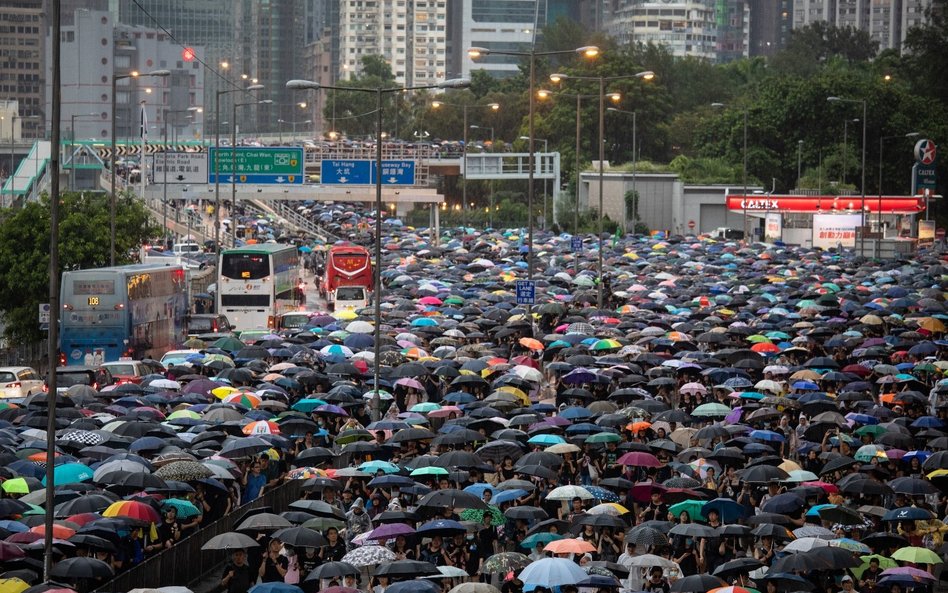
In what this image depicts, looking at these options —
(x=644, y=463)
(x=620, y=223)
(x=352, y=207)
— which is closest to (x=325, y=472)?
(x=644, y=463)

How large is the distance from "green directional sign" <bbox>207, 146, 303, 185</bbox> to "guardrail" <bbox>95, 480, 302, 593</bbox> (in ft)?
161

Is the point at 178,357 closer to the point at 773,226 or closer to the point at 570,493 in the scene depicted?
the point at 570,493

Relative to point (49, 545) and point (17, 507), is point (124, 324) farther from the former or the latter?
point (49, 545)

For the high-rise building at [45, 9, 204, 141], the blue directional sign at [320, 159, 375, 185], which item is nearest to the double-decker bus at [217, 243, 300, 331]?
the blue directional sign at [320, 159, 375, 185]

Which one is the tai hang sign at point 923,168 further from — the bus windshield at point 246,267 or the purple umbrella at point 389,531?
the purple umbrella at point 389,531

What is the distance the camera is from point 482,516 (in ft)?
58.7

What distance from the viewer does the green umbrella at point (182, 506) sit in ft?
60.1

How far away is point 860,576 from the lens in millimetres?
16203

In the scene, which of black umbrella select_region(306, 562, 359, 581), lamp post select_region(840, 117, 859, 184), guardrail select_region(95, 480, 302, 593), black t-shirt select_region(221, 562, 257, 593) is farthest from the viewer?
lamp post select_region(840, 117, 859, 184)

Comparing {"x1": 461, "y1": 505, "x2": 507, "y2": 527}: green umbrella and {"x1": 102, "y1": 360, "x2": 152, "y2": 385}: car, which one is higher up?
{"x1": 461, "y1": 505, "x2": 507, "y2": 527}: green umbrella

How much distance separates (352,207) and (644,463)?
298ft

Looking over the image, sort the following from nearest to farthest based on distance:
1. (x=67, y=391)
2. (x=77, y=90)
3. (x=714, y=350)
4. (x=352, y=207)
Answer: (x=67, y=391)
(x=714, y=350)
(x=352, y=207)
(x=77, y=90)

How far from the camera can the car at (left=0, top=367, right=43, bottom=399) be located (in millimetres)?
32375

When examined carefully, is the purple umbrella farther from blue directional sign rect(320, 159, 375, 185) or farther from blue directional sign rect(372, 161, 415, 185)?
blue directional sign rect(320, 159, 375, 185)
